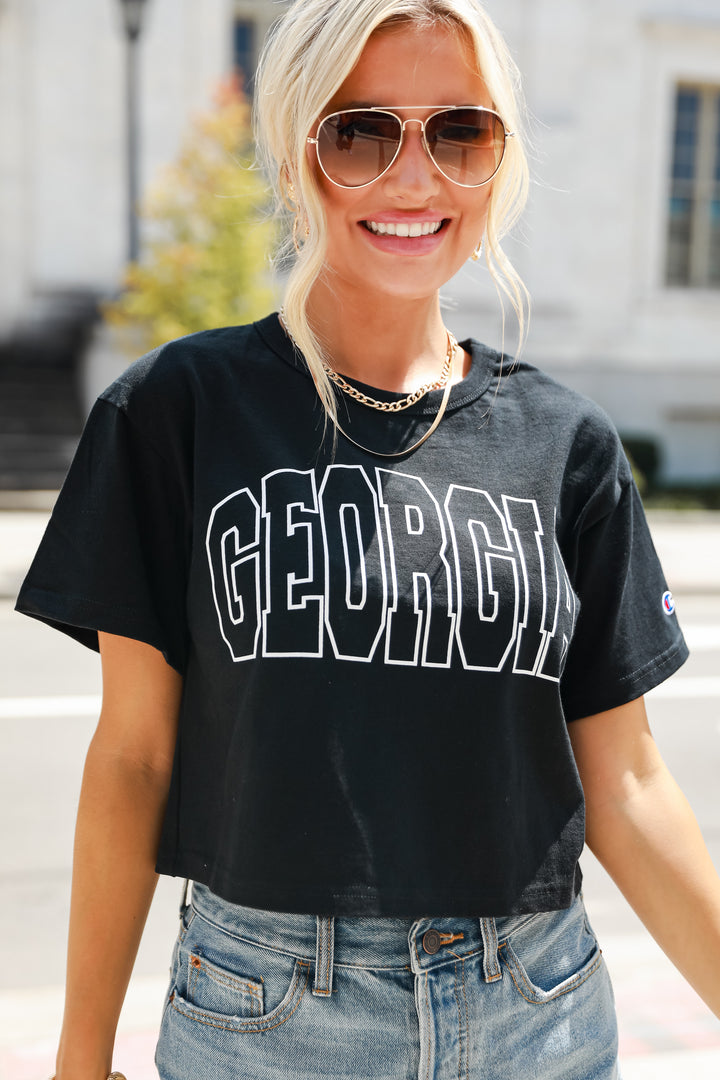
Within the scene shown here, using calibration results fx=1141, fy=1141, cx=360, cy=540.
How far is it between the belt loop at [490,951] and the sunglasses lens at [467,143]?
0.96 m

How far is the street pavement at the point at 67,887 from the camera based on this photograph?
3029mm

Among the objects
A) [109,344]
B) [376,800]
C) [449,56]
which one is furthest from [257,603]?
[109,344]

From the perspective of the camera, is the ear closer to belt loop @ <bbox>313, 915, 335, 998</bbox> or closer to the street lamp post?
belt loop @ <bbox>313, 915, 335, 998</bbox>

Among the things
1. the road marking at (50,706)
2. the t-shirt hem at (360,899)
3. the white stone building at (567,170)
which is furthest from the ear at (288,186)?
the white stone building at (567,170)

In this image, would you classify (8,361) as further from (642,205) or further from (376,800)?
(376,800)

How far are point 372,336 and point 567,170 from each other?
16.3m

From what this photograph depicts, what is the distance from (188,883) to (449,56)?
111 centimetres

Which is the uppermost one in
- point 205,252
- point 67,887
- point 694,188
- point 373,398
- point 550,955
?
point 694,188

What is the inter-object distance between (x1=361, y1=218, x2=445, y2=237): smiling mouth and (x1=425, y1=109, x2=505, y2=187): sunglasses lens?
77 mm

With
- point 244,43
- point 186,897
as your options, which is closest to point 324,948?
point 186,897

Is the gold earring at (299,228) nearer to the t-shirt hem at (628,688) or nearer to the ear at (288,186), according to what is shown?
the ear at (288,186)

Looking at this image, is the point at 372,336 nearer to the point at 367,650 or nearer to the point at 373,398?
the point at 373,398

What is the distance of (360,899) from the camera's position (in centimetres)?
129

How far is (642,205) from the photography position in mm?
17047
